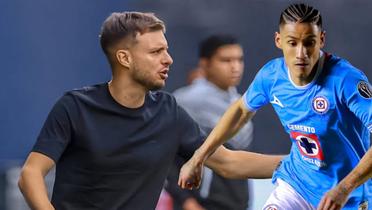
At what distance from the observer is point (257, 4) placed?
21.4 ft

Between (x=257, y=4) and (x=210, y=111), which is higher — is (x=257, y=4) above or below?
above

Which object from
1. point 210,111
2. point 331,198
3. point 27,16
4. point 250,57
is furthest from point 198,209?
point 331,198

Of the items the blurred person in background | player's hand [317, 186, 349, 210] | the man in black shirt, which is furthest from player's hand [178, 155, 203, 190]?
the blurred person in background

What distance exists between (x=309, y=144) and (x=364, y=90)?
37 centimetres

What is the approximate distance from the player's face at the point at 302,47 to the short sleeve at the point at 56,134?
95 cm

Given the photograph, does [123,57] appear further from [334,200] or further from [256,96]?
[334,200]

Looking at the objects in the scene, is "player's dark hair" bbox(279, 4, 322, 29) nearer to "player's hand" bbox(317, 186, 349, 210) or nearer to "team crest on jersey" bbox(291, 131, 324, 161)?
"team crest on jersey" bbox(291, 131, 324, 161)

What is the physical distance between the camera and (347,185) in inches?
167

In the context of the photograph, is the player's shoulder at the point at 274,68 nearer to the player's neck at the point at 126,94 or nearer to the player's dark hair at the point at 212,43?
the player's neck at the point at 126,94

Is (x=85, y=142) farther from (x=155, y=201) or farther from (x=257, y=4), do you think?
(x=257, y=4)

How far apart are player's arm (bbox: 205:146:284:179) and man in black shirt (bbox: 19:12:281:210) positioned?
0.67 feet

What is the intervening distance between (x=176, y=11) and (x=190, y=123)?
1975 mm

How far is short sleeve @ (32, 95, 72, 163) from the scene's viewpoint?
420 centimetres

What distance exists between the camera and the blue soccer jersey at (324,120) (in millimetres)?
4535
